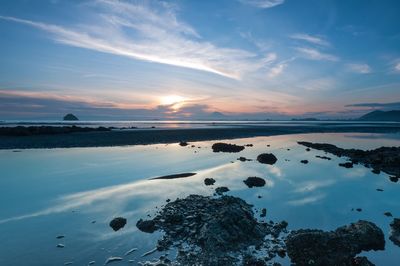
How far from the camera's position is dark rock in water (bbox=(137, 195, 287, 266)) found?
7668 mm

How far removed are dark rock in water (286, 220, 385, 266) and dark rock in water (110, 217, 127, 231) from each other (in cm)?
585

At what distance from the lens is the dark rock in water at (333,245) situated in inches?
290

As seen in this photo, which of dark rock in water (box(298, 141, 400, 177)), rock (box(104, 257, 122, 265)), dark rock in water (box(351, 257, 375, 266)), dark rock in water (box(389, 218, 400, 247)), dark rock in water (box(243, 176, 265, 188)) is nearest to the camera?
dark rock in water (box(351, 257, 375, 266))

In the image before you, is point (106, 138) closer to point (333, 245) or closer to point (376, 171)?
point (376, 171)

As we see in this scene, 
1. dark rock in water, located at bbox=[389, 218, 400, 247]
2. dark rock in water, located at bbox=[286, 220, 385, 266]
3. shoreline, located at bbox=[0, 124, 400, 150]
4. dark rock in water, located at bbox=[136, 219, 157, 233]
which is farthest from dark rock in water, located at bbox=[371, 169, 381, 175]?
shoreline, located at bbox=[0, 124, 400, 150]

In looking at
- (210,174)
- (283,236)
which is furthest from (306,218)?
(210,174)

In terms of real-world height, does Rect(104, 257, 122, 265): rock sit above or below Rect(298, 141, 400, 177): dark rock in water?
above

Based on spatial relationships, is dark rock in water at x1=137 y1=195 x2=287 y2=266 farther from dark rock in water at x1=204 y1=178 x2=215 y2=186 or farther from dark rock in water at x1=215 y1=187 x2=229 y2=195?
dark rock in water at x1=204 y1=178 x2=215 y2=186

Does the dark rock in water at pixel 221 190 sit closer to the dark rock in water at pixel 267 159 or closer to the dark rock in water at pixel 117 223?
the dark rock in water at pixel 117 223

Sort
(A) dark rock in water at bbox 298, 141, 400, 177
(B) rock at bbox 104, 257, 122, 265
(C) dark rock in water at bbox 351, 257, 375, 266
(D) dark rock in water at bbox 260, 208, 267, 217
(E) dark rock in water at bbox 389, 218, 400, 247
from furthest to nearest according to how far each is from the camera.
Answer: (A) dark rock in water at bbox 298, 141, 400, 177
(D) dark rock in water at bbox 260, 208, 267, 217
(E) dark rock in water at bbox 389, 218, 400, 247
(B) rock at bbox 104, 257, 122, 265
(C) dark rock in water at bbox 351, 257, 375, 266

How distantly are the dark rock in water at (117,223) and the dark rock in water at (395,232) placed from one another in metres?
9.42

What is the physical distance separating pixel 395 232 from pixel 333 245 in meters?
3.89

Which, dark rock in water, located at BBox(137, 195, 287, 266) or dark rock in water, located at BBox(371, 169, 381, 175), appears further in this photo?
dark rock in water, located at BBox(371, 169, 381, 175)

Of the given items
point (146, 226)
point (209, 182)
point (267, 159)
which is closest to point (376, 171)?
point (267, 159)
